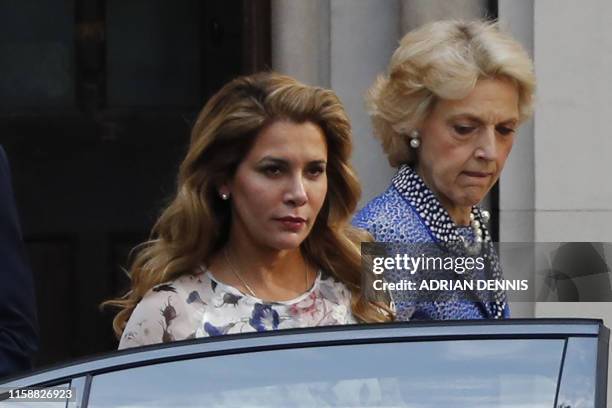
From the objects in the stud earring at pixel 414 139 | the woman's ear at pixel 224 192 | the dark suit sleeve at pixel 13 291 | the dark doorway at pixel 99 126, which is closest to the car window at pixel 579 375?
the woman's ear at pixel 224 192

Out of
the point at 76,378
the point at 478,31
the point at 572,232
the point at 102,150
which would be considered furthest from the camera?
the point at 102,150

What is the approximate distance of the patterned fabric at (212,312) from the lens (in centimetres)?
404

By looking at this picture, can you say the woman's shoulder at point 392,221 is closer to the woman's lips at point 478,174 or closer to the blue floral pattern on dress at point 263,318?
the woman's lips at point 478,174

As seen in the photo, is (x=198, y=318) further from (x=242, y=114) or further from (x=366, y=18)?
(x=366, y=18)

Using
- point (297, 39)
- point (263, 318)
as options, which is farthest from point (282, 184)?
point (297, 39)

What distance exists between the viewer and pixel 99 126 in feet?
26.1

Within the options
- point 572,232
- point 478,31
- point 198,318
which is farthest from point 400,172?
point 572,232

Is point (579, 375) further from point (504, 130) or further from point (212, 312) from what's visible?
point (504, 130)

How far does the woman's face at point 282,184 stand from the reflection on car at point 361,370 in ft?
3.03

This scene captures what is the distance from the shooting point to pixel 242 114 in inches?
167

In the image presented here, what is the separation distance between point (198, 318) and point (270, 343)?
2.82 ft

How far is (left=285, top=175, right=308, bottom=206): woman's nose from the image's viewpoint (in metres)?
4.14

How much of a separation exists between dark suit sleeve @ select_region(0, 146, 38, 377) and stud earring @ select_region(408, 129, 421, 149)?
96 cm

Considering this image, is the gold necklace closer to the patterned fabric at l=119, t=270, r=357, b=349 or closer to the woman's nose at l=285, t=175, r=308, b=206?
the patterned fabric at l=119, t=270, r=357, b=349
